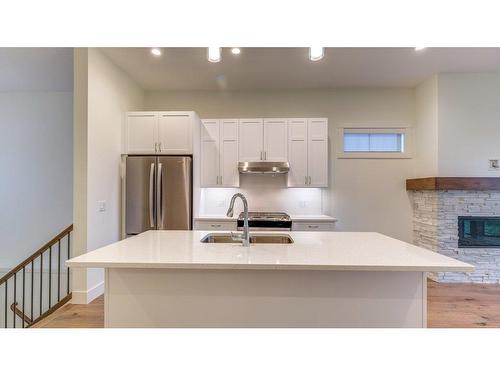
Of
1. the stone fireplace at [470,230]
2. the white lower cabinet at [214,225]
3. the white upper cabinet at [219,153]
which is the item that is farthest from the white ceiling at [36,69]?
the stone fireplace at [470,230]

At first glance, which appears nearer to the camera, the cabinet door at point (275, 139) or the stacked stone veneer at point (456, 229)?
the stacked stone veneer at point (456, 229)

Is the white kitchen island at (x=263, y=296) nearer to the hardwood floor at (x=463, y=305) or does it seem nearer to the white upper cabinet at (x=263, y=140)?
the hardwood floor at (x=463, y=305)

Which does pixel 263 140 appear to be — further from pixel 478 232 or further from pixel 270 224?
pixel 478 232

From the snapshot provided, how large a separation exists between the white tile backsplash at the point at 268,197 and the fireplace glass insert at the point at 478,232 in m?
1.99

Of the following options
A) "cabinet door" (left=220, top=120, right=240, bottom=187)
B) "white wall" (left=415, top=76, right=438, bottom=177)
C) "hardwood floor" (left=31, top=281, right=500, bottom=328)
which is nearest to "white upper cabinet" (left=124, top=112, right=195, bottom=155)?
"cabinet door" (left=220, top=120, right=240, bottom=187)

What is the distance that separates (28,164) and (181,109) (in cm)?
283

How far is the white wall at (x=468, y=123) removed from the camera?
394 centimetres

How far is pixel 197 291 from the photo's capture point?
169cm

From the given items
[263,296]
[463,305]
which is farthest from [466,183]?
[263,296]

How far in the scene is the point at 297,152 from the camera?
164 inches

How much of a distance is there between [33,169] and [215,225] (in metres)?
3.46

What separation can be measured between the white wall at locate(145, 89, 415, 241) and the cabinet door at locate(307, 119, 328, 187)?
430 mm
